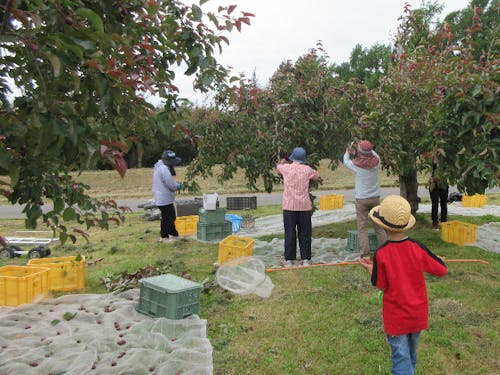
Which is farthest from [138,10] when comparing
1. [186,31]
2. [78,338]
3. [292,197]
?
[292,197]

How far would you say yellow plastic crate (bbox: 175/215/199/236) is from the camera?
9.02 metres

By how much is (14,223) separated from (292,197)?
347 inches

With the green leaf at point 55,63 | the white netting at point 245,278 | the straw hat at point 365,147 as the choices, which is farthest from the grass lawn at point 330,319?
the green leaf at point 55,63

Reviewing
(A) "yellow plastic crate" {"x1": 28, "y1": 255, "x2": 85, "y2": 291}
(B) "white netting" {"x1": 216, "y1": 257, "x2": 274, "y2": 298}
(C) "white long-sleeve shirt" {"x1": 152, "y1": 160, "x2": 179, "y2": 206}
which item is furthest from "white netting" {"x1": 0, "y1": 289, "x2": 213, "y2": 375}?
(C) "white long-sleeve shirt" {"x1": 152, "y1": 160, "x2": 179, "y2": 206}

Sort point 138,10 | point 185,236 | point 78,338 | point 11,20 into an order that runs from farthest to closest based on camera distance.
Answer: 1. point 185,236
2. point 78,338
3. point 138,10
4. point 11,20

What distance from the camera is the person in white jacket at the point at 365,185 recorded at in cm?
650

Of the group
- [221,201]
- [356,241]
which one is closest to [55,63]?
[356,241]

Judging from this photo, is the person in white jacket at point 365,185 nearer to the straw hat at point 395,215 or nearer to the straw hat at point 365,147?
the straw hat at point 365,147

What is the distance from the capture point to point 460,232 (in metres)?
7.53

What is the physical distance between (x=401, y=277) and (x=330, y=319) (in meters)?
1.61

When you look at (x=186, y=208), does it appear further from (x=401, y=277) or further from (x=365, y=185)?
(x=401, y=277)

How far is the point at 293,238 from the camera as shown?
657 centimetres

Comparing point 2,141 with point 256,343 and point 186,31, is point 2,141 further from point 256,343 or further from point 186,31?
point 256,343

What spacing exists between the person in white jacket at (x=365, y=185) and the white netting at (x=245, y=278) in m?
1.68
